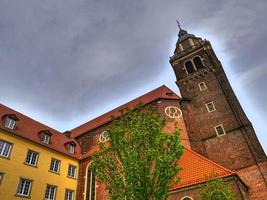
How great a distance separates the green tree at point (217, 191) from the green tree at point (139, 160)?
4.32m

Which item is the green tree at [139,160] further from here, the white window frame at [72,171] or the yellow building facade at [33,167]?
the white window frame at [72,171]

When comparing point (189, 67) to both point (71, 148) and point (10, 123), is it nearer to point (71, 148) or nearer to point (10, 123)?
point (71, 148)

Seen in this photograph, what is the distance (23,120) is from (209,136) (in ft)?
71.0

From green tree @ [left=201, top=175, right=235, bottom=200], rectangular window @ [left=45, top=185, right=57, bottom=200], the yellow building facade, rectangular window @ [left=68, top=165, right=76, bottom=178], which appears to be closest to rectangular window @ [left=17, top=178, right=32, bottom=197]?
the yellow building facade

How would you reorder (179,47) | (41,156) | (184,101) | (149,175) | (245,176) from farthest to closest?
(179,47)
(184,101)
(41,156)
(245,176)
(149,175)

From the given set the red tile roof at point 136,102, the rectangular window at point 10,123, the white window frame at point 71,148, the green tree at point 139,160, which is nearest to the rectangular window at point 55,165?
the white window frame at point 71,148

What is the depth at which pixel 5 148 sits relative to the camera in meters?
20.8

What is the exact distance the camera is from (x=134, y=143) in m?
12.6

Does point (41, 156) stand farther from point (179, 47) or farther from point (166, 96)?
point (179, 47)

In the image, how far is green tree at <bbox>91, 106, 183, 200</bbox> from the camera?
11.3 metres

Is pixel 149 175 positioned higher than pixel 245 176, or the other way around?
pixel 245 176

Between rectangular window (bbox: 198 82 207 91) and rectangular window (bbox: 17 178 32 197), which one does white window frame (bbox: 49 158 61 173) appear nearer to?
rectangular window (bbox: 17 178 32 197)

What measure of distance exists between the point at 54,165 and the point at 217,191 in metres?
17.6

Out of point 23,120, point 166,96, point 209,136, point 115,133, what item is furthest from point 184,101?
point 23,120
